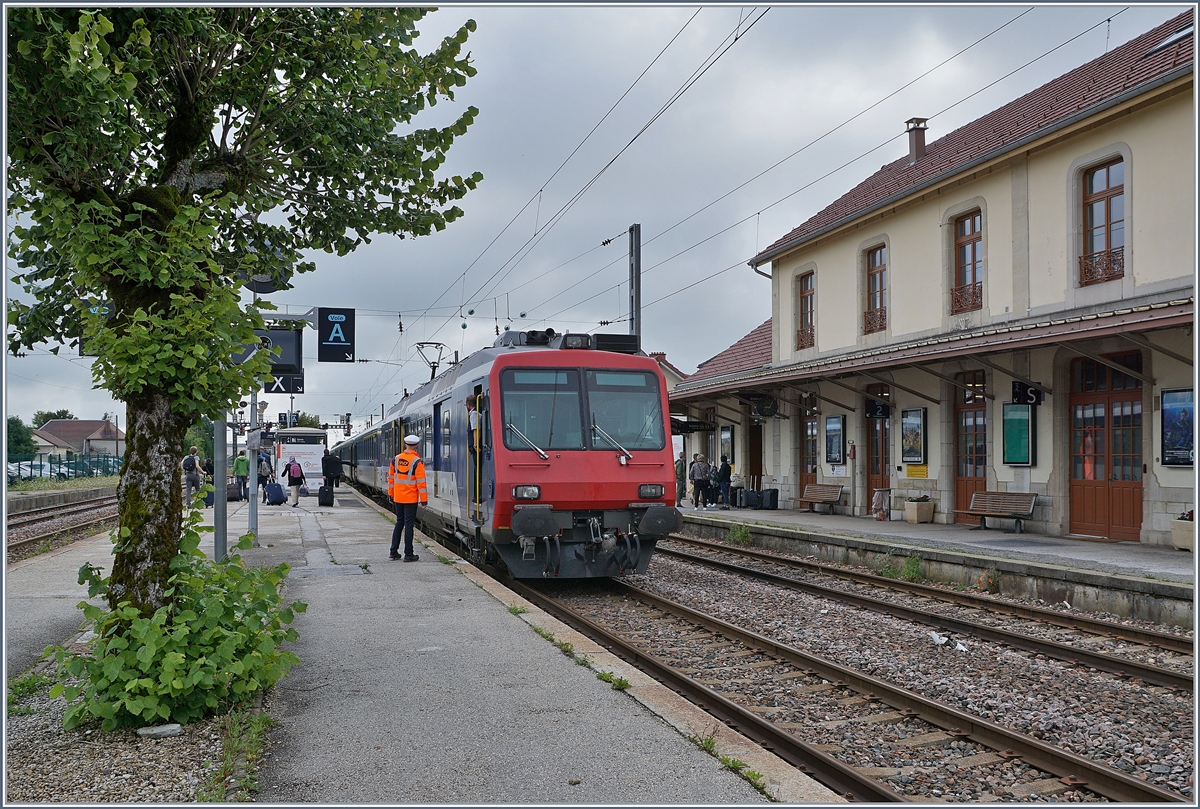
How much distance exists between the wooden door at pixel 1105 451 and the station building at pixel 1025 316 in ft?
0.09

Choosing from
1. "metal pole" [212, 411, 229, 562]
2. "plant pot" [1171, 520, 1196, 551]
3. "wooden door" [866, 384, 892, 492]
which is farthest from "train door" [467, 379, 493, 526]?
"wooden door" [866, 384, 892, 492]

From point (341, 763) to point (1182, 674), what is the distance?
6440 mm

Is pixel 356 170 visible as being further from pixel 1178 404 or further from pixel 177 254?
pixel 1178 404

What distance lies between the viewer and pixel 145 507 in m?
5.31

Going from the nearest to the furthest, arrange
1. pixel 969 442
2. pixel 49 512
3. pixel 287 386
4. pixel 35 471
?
pixel 287 386 < pixel 969 442 < pixel 49 512 < pixel 35 471

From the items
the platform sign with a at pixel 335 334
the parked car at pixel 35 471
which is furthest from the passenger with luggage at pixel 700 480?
the parked car at pixel 35 471

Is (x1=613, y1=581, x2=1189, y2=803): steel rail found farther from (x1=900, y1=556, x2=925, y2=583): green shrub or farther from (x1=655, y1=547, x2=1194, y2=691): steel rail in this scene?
(x1=900, y1=556, x2=925, y2=583): green shrub

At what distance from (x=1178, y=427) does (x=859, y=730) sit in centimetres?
995

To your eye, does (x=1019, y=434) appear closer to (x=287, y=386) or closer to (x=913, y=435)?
(x=913, y=435)

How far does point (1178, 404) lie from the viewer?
13.4 meters

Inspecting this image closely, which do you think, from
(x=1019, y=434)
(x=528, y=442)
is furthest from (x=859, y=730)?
(x=1019, y=434)

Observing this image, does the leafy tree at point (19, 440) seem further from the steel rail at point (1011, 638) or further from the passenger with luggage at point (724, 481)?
the steel rail at point (1011, 638)

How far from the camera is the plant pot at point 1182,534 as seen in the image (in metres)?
12.7

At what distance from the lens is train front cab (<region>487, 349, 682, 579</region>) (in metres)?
10.9
